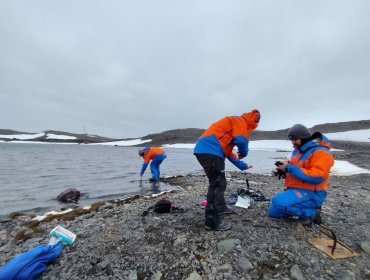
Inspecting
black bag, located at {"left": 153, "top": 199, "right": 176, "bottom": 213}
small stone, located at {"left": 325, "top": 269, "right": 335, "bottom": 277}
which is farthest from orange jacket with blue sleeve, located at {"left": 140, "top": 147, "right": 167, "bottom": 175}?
small stone, located at {"left": 325, "top": 269, "right": 335, "bottom": 277}

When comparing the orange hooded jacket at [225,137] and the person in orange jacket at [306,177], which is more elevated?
the orange hooded jacket at [225,137]

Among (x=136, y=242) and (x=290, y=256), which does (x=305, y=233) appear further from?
(x=136, y=242)

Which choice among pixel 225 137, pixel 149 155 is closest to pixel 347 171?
pixel 149 155

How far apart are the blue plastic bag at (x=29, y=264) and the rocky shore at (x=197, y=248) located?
0.55ft

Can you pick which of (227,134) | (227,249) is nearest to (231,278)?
(227,249)

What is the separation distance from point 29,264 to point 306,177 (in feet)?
16.9

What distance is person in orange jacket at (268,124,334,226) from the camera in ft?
15.3

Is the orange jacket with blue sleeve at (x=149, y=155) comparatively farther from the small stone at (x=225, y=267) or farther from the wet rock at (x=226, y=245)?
the small stone at (x=225, y=267)

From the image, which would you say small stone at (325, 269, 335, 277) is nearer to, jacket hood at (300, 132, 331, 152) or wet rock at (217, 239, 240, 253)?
wet rock at (217, 239, 240, 253)

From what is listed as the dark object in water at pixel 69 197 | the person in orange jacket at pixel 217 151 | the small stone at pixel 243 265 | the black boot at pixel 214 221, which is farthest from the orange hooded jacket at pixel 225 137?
the dark object in water at pixel 69 197

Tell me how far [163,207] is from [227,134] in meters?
2.69

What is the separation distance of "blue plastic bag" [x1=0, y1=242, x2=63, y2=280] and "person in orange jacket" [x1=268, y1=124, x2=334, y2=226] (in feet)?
15.3

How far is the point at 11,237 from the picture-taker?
19.2 ft

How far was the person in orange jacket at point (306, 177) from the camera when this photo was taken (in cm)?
467
